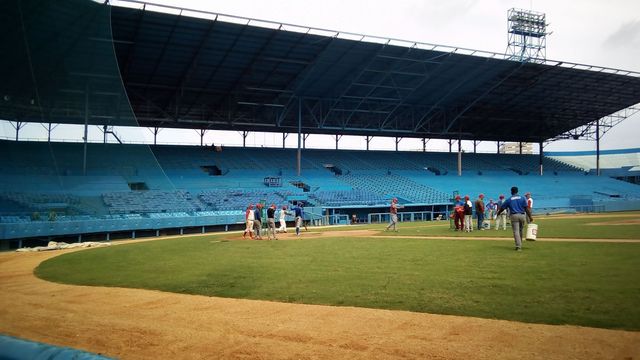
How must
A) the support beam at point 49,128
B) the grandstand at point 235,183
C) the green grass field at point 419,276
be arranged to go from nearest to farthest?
the green grass field at point 419,276 < the support beam at point 49,128 < the grandstand at point 235,183

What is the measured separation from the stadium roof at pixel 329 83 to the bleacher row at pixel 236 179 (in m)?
4.17

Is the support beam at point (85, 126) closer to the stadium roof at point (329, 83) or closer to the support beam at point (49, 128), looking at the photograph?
the support beam at point (49, 128)

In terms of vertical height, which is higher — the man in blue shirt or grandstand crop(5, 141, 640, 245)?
grandstand crop(5, 141, 640, 245)

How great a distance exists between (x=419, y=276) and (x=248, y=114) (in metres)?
42.0

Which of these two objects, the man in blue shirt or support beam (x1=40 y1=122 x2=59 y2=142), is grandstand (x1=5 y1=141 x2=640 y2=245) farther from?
the man in blue shirt

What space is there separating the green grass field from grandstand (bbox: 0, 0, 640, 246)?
369 cm

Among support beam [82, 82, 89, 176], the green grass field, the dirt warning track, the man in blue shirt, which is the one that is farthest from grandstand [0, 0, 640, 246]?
the man in blue shirt

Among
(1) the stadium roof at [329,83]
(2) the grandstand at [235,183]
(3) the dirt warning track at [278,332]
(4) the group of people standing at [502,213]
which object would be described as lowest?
(3) the dirt warning track at [278,332]

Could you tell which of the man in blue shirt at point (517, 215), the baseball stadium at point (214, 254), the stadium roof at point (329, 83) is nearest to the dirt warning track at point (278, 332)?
the baseball stadium at point (214, 254)

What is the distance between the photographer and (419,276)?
947 cm

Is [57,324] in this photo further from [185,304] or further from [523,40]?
[523,40]

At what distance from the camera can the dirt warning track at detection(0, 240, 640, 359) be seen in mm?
5164

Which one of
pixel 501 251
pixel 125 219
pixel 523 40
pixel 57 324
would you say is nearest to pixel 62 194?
pixel 57 324

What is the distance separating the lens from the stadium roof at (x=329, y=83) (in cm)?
3350
